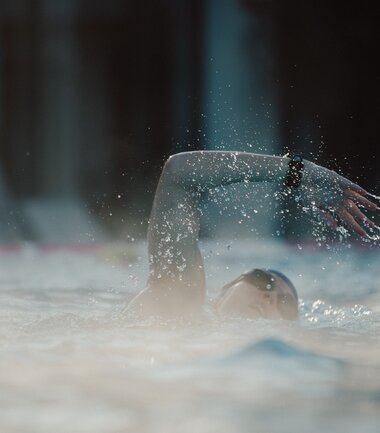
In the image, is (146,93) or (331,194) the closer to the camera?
(331,194)

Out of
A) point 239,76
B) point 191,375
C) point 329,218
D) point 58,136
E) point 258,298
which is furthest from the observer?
point 58,136

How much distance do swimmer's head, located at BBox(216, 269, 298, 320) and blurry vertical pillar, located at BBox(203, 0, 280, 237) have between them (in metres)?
3.78

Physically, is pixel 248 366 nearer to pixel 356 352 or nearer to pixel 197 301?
pixel 356 352

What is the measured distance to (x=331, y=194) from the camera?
69.6 inches

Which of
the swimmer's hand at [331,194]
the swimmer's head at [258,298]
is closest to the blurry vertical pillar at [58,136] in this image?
the swimmer's head at [258,298]

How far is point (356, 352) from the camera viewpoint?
1499 mm

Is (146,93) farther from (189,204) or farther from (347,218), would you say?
(347,218)

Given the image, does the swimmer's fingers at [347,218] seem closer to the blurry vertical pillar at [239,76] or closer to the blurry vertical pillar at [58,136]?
the blurry vertical pillar at [239,76]

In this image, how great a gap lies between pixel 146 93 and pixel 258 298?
4.23 m

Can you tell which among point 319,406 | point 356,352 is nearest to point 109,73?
point 356,352

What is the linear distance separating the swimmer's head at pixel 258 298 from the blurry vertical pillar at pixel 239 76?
378 centimetres

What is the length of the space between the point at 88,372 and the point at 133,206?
193 inches

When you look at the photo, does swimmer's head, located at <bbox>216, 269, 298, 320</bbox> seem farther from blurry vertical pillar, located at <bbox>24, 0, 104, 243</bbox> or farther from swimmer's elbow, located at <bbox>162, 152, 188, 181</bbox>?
blurry vertical pillar, located at <bbox>24, 0, 104, 243</bbox>

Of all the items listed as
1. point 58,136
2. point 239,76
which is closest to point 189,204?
point 239,76
